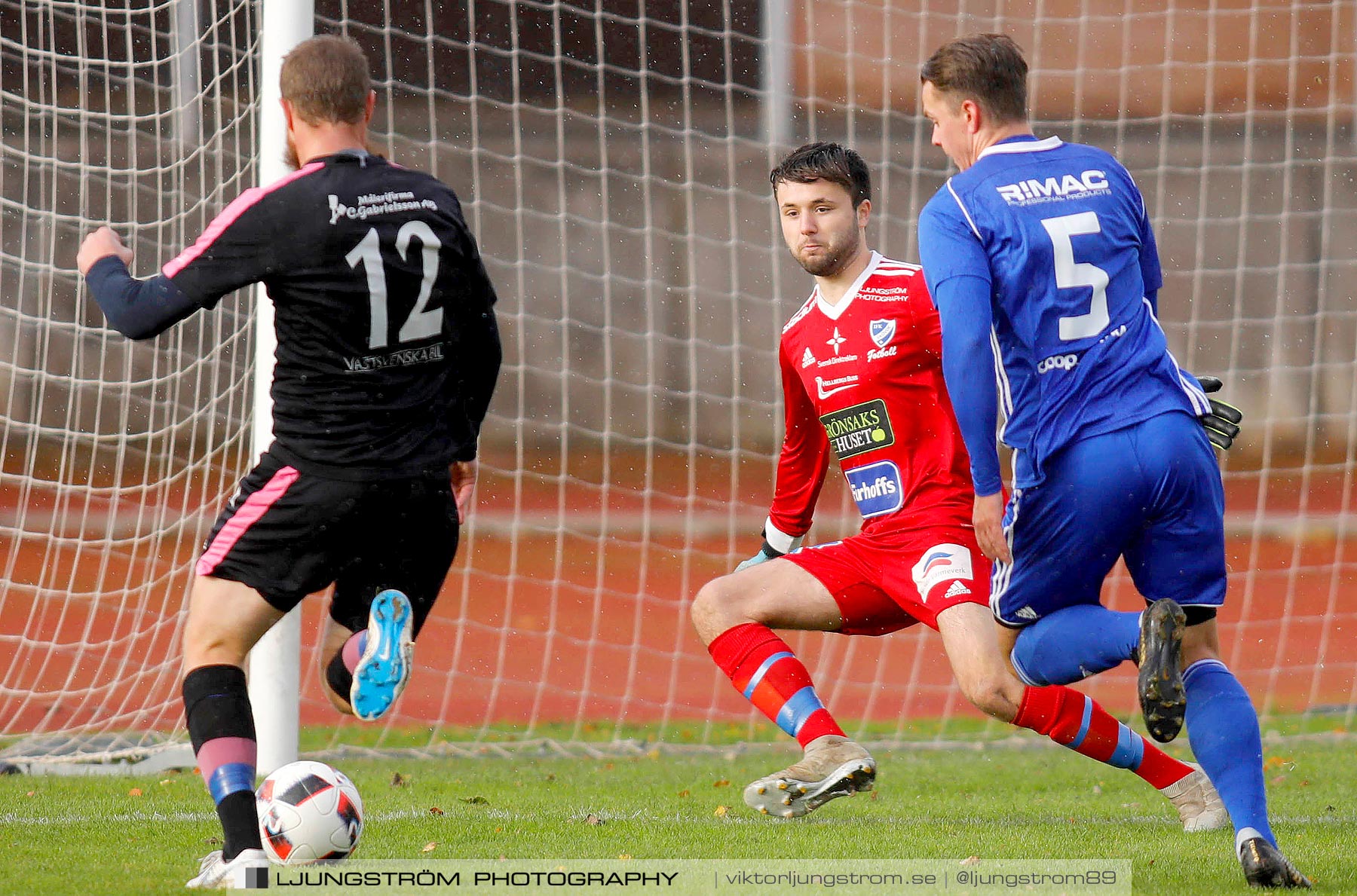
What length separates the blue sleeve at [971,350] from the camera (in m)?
3.69

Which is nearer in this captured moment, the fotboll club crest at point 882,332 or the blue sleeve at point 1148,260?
the blue sleeve at point 1148,260

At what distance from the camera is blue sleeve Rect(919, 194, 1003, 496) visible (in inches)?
145

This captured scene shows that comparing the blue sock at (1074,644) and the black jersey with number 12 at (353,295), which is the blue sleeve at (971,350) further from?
the black jersey with number 12 at (353,295)

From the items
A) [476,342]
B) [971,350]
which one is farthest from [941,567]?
[476,342]

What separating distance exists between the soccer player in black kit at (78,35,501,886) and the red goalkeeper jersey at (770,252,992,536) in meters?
1.30

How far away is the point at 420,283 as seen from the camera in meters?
3.54

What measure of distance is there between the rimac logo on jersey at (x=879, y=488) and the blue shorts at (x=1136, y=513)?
0.52 meters

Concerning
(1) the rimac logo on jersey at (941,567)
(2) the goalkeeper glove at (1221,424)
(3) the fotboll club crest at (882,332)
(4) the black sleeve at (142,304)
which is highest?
(4) the black sleeve at (142,304)

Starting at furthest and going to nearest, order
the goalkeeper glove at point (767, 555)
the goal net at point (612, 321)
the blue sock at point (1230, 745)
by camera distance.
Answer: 1. the goal net at point (612, 321)
2. the goalkeeper glove at point (767, 555)
3. the blue sock at point (1230, 745)

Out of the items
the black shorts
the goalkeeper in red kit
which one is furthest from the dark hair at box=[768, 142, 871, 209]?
the black shorts

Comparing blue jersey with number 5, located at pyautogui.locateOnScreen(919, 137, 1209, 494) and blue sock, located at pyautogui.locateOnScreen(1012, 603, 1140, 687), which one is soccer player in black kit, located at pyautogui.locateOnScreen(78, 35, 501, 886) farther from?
blue sock, located at pyautogui.locateOnScreen(1012, 603, 1140, 687)

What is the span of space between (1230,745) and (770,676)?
4.24 feet

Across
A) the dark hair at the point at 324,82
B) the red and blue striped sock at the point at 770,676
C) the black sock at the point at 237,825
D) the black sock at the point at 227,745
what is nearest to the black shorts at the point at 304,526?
the black sock at the point at 227,745

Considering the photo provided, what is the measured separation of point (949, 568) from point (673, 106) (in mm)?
14936
